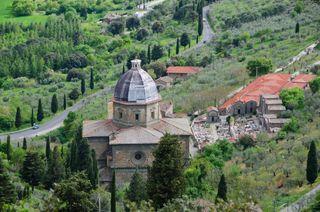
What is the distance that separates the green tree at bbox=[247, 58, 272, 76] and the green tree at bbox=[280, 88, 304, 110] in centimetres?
1337

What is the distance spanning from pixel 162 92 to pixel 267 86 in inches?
696

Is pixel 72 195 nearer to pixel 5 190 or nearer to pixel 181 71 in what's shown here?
pixel 5 190

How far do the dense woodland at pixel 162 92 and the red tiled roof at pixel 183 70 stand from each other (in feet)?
5.13

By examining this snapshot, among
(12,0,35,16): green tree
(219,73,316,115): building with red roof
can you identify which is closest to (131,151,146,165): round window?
(219,73,316,115): building with red roof

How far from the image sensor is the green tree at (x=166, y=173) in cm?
4612

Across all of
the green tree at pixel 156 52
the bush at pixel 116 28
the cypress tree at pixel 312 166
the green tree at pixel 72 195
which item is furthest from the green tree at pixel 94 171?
the bush at pixel 116 28

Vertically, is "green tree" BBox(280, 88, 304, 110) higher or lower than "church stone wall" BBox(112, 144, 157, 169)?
higher

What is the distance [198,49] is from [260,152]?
54029mm

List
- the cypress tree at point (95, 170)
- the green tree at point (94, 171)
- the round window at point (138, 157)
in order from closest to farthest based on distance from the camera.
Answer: the green tree at point (94, 171) < the cypress tree at point (95, 170) < the round window at point (138, 157)

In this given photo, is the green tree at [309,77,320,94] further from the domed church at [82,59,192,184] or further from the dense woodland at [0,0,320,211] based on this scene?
the domed church at [82,59,192,184]

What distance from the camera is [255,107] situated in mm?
72375

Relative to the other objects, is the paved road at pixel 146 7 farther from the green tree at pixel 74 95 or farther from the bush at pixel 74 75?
the green tree at pixel 74 95

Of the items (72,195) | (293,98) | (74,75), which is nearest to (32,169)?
(72,195)

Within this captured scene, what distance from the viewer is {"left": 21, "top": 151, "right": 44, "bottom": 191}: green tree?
5828cm
